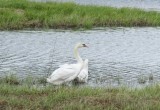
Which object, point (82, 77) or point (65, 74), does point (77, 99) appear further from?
point (82, 77)

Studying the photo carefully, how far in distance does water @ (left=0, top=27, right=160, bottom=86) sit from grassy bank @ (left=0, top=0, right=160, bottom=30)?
1.32 meters

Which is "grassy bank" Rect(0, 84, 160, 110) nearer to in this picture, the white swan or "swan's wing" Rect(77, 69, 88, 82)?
the white swan

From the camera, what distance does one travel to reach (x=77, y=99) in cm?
920

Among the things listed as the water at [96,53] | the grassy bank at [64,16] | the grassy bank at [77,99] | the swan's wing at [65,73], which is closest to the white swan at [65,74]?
the swan's wing at [65,73]

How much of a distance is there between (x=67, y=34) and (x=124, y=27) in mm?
4365

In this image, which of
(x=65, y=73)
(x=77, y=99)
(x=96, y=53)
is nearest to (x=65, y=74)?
(x=65, y=73)

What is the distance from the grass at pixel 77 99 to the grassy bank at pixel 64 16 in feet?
46.5

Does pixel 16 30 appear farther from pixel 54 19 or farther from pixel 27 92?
pixel 27 92

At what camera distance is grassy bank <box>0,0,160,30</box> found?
2497 centimetres

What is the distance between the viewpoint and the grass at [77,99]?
28.1ft

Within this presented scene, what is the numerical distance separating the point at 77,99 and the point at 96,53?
9.62 m

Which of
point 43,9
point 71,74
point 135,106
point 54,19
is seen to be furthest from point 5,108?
point 43,9

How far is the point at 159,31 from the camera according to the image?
25.4m

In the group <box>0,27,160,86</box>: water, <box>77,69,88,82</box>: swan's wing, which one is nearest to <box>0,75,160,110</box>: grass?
<box>0,27,160,86</box>: water
